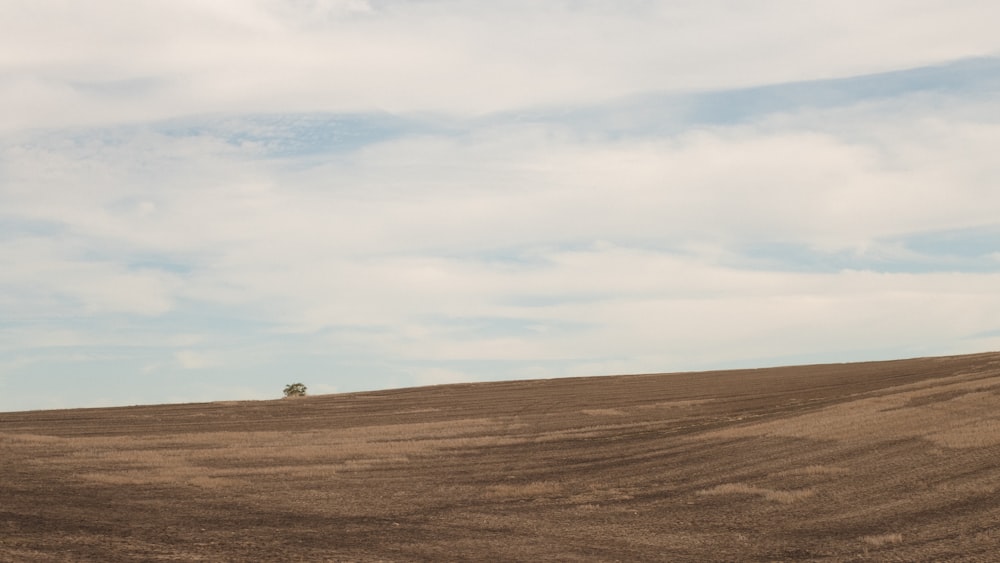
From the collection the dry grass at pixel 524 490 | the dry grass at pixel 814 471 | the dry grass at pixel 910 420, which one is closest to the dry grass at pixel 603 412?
the dry grass at pixel 910 420

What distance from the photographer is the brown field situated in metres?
23.6

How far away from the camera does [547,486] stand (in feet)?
117

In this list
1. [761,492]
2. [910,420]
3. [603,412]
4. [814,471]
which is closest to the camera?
[761,492]

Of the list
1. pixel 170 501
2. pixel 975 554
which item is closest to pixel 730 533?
pixel 975 554

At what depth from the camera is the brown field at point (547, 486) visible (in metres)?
23.6

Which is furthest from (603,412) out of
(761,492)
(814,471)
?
(761,492)

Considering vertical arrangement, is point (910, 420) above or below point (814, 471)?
above

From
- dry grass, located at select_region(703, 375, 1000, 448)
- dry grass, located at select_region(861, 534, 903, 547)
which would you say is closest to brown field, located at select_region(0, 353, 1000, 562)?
dry grass, located at select_region(861, 534, 903, 547)

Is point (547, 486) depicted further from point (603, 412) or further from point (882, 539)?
point (603, 412)

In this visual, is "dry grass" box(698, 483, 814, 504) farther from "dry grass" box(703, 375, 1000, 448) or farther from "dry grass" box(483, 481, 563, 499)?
"dry grass" box(703, 375, 1000, 448)

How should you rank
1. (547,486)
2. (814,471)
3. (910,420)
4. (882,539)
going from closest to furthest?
(882,539) → (814,471) → (547,486) → (910,420)

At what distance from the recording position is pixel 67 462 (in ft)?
143

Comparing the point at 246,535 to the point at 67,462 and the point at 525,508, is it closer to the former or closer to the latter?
the point at 525,508

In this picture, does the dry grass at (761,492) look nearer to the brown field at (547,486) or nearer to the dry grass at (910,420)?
the brown field at (547,486)
